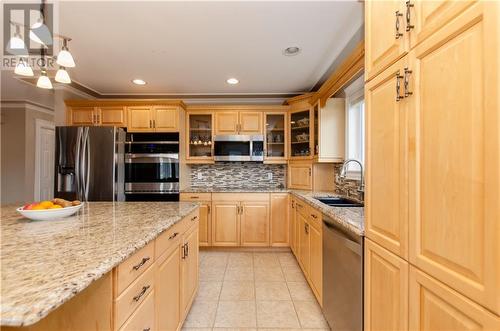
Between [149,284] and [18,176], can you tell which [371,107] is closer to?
[149,284]

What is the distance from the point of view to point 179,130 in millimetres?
3635

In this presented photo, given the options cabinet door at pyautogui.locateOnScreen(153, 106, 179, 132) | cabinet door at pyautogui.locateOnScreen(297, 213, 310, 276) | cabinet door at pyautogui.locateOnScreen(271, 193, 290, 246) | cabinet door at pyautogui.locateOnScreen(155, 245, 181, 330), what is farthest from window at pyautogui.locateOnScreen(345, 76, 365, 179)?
cabinet door at pyautogui.locateOnScreen(153, 106, 179, 132)

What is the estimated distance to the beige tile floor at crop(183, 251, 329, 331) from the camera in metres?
1.92

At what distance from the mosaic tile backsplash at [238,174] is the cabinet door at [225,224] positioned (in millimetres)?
641

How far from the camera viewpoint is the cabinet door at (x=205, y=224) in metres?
3.51

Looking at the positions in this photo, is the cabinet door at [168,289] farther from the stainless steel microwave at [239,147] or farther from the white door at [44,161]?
the white door at [44,161]

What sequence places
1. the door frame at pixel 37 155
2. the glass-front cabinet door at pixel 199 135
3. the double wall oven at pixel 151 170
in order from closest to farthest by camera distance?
the double wall oven at pixel 151 170
the glass-front cabinet door at pixel 199 135
the door frame at pixel 37 155

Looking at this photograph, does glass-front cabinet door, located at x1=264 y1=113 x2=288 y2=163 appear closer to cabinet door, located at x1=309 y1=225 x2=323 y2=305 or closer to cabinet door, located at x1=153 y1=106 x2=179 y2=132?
cabinet door, located at x1=153 y1=106 x2=179 y2=132

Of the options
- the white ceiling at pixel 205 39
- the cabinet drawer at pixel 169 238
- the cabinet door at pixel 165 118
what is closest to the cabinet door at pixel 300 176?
the white ceiling at pixel 205 39

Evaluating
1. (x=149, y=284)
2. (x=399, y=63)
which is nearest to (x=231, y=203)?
(x=149, y=284)

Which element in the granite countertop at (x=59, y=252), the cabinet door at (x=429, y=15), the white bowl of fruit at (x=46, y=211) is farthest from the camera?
the white bowl of fruit at (x=46, y=211)

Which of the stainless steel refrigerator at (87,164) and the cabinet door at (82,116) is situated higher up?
the cabinet door at (82,116)

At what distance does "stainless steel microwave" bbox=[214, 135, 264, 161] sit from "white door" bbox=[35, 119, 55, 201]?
3.54 metres

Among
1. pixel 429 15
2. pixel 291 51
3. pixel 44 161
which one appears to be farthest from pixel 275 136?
pixel 44 161
